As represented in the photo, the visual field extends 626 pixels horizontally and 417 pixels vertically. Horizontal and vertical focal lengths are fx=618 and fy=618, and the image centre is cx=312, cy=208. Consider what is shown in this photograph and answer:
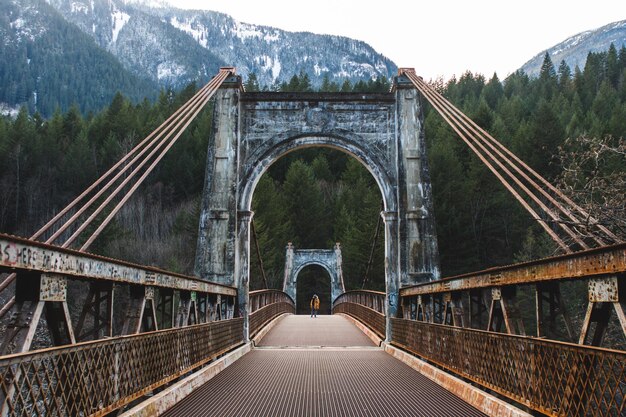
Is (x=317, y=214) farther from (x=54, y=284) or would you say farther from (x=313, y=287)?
(x=54, y=284)

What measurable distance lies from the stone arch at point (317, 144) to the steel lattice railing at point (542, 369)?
5.89 m

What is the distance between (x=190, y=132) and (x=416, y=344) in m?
37.1

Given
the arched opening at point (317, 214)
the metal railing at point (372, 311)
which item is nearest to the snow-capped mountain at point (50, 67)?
the arched opening at point (317, 214)

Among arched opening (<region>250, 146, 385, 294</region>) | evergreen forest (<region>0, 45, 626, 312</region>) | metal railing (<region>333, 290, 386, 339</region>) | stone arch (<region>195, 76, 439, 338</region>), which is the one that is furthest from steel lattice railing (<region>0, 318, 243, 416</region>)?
arched opening (<region>250, 146, 385, 294</region>)

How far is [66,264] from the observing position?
10.4ft

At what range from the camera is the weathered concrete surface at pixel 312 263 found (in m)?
37.3

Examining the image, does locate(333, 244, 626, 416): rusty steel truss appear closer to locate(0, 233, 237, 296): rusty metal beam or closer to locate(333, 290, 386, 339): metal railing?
Result: locate(0, 233, 237, 296): rusty metal beam

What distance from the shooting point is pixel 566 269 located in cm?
337

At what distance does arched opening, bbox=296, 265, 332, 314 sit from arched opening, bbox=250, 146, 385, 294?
0.24 feet

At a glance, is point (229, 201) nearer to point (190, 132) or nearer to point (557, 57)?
point (190, 132)

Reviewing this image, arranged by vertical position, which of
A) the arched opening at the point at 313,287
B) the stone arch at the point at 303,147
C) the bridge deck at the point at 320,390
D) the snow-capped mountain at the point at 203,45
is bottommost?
the bridge deck at the point at 320,390

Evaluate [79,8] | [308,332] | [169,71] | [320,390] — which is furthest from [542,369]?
[79,8]

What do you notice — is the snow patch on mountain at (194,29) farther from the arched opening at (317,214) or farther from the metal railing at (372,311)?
the metal railing at (372,311)

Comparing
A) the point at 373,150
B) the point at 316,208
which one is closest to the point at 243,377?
the point at 373,150
